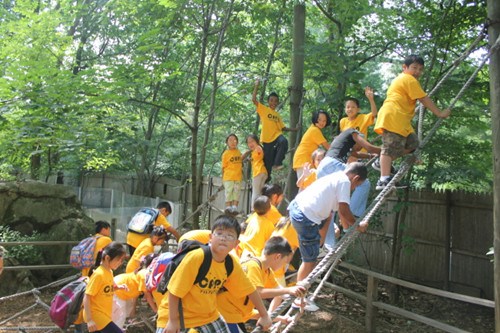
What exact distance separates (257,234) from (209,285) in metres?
1.51

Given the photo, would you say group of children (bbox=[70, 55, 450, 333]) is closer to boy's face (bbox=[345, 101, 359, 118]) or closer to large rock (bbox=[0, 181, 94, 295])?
boy's face (bbox=[345, 101, 359, 118])

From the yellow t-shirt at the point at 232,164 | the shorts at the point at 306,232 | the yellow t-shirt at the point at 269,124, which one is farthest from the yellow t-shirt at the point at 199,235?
the yellow t-shirt at the point at 232,164

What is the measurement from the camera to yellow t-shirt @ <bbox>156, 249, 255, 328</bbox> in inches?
91.3

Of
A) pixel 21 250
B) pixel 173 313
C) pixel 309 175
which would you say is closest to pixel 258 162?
pixel 309 175

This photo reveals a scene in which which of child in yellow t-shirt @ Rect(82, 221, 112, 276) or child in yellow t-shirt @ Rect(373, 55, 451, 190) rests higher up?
child in yellow t-shirt @ Rect(373, 55, 451, 190)

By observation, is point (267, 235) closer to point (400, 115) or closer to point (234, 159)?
point (400, 115)

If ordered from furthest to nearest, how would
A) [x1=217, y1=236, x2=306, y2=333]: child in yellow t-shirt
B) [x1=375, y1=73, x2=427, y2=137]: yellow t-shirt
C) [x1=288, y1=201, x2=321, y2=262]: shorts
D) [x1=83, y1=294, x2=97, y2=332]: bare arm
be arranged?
[x1=375, y1=73, x2=427, y2=137]: yellow t-shirt, [x1=83, y1=294, x2=97, y2=332]: bare arm, [x1=288, y1=201, x2=321, y2=262]: shorts, [x1=217, y1=236, x2=306, y2=333]: child in yellow t-shirt

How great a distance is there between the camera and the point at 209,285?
7.95 ft

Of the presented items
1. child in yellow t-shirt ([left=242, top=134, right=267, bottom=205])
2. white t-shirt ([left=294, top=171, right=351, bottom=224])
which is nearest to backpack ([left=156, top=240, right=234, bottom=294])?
white t-shirt ([left=294, top=171, right=351, bottom=224])

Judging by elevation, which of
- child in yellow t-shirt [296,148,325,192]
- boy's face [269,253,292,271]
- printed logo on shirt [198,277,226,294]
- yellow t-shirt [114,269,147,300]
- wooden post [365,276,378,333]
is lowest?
wooden post [365,276,378,333]

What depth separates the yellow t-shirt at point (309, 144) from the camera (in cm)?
541

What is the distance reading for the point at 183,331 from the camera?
7.91 feet

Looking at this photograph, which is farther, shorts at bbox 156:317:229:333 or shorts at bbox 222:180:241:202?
shorts at bbox 222:180:241:202

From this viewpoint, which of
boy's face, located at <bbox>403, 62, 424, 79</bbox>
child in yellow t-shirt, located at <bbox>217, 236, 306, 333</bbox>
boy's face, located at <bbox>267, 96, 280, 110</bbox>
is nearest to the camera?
child in yellow t-shirt, located at <bbox>217, 236, 306, 333</bbox>
